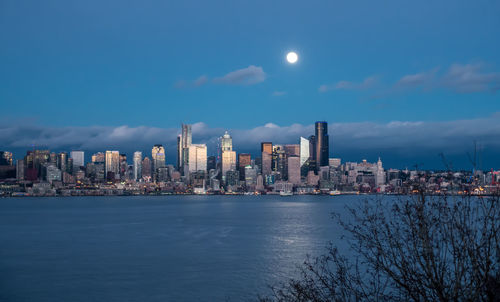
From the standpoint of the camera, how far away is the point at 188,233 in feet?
202

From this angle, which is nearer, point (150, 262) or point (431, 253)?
point (431, 253)

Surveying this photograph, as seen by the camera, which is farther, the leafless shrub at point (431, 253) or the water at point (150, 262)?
the water at point (150, 262)

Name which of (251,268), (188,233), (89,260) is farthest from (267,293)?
(188,233)

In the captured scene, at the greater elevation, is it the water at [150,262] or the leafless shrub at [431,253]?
the leafless shrub at [431,253]

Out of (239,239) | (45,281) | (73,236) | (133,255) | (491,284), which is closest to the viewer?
(491,284)

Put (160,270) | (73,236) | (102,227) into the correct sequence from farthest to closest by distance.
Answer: (102,227) → (73,236) → (160,270)

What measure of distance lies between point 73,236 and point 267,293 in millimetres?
39145

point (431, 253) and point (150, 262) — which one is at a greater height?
point (431, 253)

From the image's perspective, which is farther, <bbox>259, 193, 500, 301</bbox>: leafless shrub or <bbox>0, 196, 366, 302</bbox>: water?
<bbox>0, 196, 366, 302</bbox>: water

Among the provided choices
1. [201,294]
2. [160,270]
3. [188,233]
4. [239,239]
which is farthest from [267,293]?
[188,233]

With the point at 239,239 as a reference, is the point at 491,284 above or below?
above

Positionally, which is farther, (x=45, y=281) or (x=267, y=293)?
(x=45, y=281)

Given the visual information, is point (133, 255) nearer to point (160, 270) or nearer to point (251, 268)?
point (160, 270)

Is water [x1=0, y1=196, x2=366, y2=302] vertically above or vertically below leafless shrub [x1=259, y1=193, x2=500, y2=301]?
below
